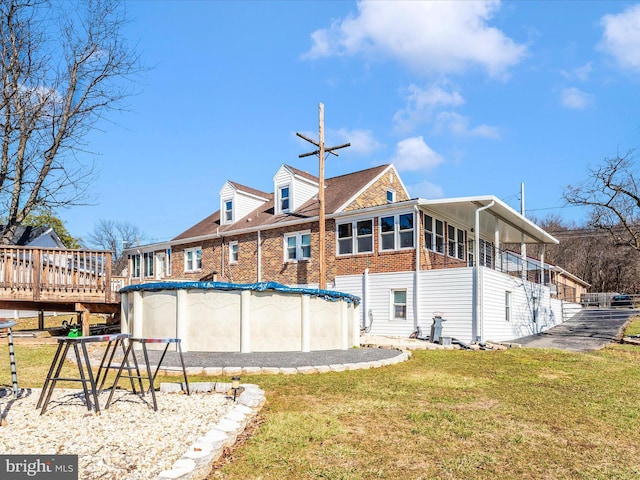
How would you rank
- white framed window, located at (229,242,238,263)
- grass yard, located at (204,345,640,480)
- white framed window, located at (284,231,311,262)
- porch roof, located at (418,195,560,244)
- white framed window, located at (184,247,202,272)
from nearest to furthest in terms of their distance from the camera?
grass yard, located at (204,345,640,480) → porch roof, located at (418,195,560,244) → white framed window, located at (284,231,311,262) → white framed window, located at (229,242,238,263) → white framed window, located at (184,247,202,272)

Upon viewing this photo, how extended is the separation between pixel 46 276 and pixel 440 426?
42.2 ft

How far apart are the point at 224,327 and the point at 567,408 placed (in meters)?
7.44

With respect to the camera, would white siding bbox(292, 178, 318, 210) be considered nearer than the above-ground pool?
No

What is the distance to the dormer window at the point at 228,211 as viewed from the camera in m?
26.8

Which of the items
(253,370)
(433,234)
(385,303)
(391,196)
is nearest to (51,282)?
(253,370)

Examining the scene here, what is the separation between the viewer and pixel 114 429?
493cm

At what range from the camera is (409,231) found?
60.8 feet

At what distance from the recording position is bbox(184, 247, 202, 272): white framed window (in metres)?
26.8

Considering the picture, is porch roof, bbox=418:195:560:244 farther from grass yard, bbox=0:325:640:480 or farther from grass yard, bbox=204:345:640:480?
grass yard, bbox=204:345:640:480

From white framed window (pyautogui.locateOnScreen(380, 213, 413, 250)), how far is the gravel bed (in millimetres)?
13059

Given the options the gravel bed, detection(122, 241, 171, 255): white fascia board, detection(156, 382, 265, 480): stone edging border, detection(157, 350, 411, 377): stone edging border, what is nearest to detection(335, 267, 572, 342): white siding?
detection(157, 350, 411, 377): stone edging border

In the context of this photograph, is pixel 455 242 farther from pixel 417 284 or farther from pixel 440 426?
pixel 440 426
